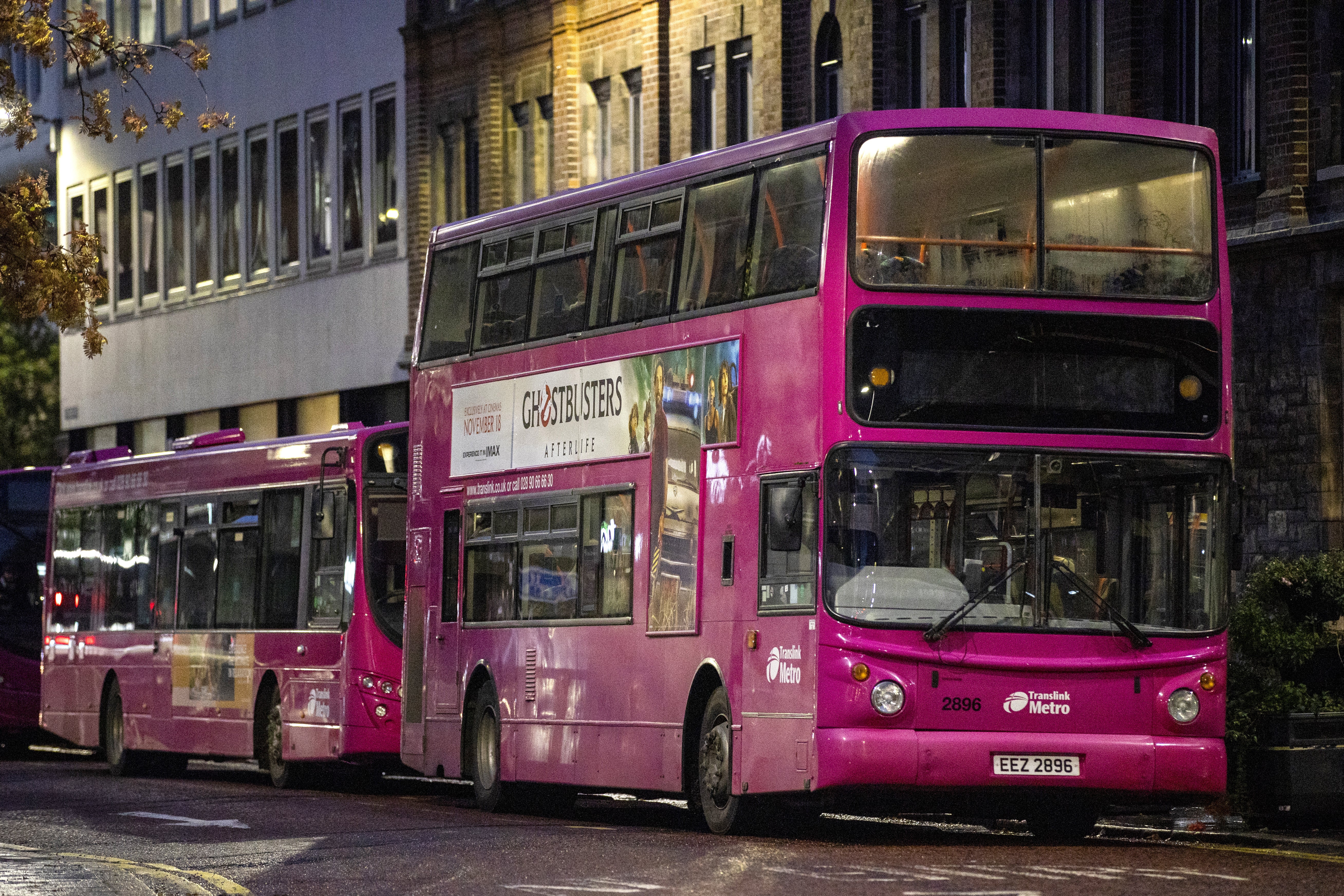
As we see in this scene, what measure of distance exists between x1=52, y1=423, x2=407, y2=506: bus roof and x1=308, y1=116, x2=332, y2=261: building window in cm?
1335

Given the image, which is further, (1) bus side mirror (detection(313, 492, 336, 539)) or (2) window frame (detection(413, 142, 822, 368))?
(1) bus side mirror (detection(313, 492, 336, 539))

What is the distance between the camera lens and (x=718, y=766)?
18.1 meters

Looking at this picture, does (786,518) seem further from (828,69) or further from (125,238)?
(125,238)

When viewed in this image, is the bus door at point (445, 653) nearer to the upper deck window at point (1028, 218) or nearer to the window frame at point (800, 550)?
the window frame at point (800, 550)

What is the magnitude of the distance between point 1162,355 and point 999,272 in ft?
3.58

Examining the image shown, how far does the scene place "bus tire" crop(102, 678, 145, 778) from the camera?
29922 millimetres

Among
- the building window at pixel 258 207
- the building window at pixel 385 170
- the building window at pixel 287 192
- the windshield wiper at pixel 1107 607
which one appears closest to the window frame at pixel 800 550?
the windshield wiper at pixel 1107 607

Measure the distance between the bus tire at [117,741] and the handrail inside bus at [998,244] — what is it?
1514 centimetres

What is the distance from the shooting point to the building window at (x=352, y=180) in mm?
45125

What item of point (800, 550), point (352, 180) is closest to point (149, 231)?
point (352, 180)

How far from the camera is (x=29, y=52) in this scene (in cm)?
1997

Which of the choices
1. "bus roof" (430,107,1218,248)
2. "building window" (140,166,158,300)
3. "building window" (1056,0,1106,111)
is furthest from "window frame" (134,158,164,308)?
"bus roof" (430,107,1218,248)

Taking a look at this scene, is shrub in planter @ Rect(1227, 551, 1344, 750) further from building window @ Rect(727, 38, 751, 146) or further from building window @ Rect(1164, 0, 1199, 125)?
building window @ Rect(727, 38, 751, 146)

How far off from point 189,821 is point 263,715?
601 cm
